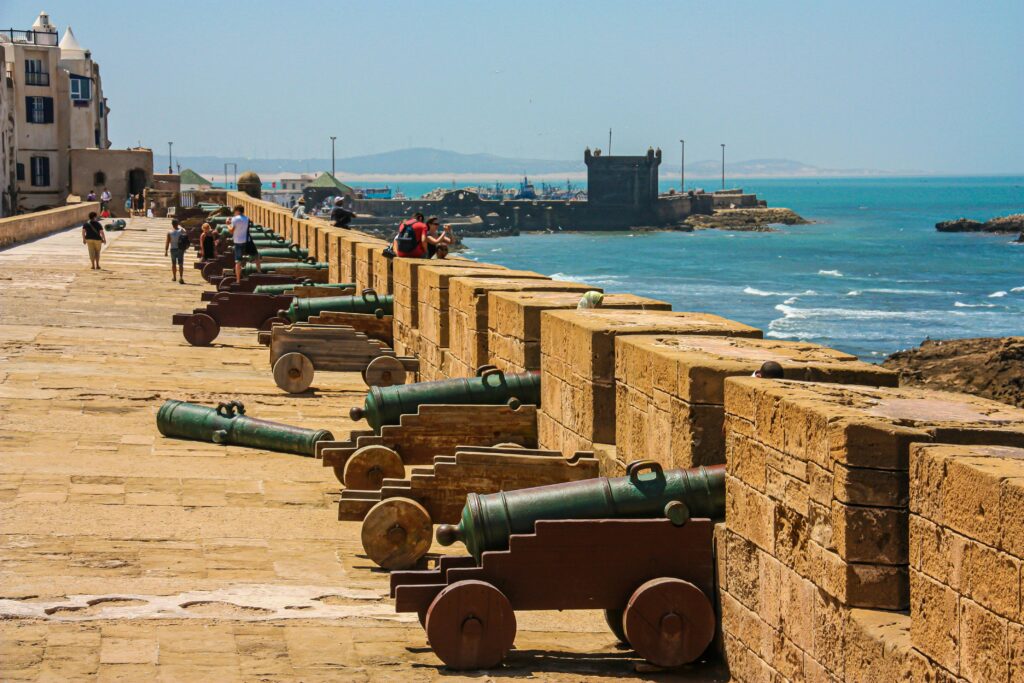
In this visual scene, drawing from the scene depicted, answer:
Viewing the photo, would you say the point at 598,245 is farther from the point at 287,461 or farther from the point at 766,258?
the point at 287,461

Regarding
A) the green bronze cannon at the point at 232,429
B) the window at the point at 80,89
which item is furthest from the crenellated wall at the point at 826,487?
the window at the point at 80,89

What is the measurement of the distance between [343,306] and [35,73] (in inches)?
2676

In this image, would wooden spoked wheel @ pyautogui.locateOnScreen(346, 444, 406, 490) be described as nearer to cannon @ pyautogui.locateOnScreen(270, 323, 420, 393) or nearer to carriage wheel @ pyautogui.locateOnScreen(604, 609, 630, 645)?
carriage wheel @ pyautogui.locateOnScreen(604, 609, 630, 645)

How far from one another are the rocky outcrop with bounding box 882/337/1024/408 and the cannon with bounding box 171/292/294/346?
1605 centimetres

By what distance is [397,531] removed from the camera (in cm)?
703

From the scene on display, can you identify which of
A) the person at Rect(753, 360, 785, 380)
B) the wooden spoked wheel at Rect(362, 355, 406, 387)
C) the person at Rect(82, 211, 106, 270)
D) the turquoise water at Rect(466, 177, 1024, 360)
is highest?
the person at Rect(82, 211, 106, 270)

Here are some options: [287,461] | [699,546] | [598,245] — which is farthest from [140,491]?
[598,245]

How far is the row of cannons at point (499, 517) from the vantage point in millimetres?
5652

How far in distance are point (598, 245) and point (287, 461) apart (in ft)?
378

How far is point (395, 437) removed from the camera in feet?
28.1

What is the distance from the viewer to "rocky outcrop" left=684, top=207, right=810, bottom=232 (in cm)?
14950

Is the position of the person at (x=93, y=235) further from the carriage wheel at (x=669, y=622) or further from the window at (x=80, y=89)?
the window at (x=80, y=89)

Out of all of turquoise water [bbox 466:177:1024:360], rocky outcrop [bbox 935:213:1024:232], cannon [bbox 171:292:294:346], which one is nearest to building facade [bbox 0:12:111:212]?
turquoise water [bbox 466:177:1024:360]

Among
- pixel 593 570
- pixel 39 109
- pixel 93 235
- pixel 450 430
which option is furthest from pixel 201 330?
pixel 39 109
